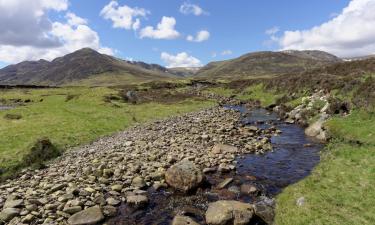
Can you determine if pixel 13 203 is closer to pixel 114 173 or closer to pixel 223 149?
pixel 114 173

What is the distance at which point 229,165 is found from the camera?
27469 mm

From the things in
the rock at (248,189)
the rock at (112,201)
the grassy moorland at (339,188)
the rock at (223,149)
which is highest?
the grassy moorland at (339,188)

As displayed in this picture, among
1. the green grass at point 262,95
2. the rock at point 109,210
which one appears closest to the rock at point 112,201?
the rock at point 109,210

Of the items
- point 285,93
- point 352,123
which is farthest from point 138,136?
point 285,93

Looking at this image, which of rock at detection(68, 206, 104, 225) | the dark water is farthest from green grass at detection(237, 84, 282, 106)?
rock at detection(68, 206, 104, 225)

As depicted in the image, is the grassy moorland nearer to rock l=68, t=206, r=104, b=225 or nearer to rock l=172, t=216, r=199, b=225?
rock l=172, t=216, r=199, b=225

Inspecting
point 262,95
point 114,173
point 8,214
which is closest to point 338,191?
point 114,173

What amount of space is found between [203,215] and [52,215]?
8500mm

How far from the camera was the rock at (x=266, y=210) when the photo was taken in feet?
58.9

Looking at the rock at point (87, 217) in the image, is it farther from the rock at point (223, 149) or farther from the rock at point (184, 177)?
the rock at point (223, 149)

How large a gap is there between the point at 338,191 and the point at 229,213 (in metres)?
6.69

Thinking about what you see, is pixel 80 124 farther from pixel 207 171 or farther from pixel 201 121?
pixel 207 171

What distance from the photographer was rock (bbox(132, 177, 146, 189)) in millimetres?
23253

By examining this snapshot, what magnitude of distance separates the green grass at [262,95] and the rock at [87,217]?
186ft
